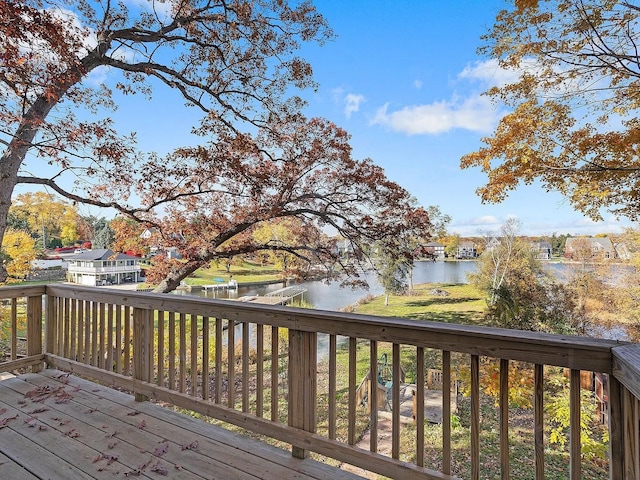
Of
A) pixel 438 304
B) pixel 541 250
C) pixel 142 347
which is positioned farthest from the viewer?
pixel 438 304

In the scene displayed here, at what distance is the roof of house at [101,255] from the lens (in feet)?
20.1

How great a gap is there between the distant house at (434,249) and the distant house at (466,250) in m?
1.47

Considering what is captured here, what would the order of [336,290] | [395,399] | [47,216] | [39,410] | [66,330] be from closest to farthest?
[395,399] → [39,410] → [66,330] → [47,216] → [336,290]

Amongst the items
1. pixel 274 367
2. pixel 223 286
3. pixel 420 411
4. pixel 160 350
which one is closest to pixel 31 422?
pixel 160 350

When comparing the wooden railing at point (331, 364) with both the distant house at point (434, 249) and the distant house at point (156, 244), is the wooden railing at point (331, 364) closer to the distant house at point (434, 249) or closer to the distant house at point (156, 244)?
the distant house at point (156, 244)

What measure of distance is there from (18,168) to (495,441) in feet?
27.8

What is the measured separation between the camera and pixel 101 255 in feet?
20.9

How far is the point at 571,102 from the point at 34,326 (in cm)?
775

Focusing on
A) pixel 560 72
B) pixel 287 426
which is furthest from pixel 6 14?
pixel 560 72

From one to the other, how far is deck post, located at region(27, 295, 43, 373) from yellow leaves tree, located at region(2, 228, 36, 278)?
3.19 m

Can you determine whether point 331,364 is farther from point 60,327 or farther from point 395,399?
point 60,327

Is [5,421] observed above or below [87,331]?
below

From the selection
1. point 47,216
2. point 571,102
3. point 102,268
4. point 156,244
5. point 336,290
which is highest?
point 571,102

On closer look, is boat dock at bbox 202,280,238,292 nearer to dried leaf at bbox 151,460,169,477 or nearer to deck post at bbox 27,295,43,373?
deck post at bbox 27,295,43,373
